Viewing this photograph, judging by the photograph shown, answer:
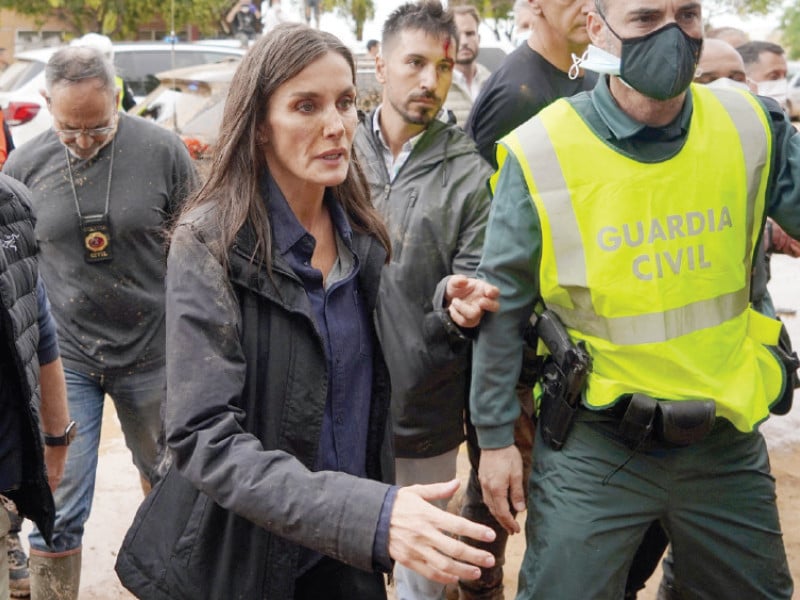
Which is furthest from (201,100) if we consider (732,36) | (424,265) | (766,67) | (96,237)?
(424,265)

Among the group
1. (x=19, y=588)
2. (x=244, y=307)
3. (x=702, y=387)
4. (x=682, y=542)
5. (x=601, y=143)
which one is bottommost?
(x=19, y=588)

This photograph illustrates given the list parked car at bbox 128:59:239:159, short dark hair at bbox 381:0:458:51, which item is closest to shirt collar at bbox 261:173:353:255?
short dark hair at bbox 381:0:458:51

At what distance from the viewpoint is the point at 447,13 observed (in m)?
3.94

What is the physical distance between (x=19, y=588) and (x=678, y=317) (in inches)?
122

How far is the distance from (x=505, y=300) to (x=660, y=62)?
2.35 feet

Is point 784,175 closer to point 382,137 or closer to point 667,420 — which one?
point 667,420

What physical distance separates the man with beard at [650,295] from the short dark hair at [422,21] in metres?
1.27

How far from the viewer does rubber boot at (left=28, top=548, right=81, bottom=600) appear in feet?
12.4

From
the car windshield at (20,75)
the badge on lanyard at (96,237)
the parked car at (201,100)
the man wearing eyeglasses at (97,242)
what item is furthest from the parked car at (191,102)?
the badge on lanyard at (96,237)

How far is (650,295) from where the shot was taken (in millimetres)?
2494

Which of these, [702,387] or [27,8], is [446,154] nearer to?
[702,387]

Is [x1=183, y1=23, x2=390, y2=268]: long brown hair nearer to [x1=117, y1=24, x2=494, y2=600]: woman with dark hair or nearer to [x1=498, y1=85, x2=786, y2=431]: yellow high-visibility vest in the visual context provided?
[x1=117, y1=24, x2=494, y2=600]: woman with dark hair

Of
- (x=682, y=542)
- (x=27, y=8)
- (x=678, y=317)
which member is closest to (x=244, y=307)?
(x=678, y=317)

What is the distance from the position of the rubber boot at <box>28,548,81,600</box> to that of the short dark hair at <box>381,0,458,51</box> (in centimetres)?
230
